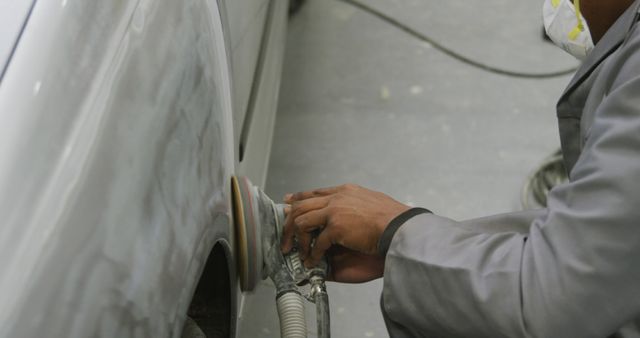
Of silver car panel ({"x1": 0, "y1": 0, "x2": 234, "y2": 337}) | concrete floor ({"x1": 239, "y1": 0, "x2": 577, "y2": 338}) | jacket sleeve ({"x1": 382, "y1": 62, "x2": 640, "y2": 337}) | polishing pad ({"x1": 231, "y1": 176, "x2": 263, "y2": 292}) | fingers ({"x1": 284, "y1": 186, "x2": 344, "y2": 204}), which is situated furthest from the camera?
concrete floor ({"x1": 239, "y1": 0, "x2": 577, "y2": 338})

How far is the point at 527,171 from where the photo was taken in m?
2.19

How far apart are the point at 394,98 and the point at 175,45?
1589 mm

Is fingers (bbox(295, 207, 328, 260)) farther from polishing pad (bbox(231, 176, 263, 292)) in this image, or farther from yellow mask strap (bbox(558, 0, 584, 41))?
yellow mask strap (bbox(558, 0, 584, 41))

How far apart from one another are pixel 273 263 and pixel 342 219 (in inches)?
5.7

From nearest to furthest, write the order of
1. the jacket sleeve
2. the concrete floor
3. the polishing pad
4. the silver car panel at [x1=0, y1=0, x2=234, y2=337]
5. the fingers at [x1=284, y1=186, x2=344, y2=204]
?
the silver car panel at [x1=0, y1=0, x2=234, y2=337], the jacket sleeve, the polishing pad, the fingers at [x1=284, y1=186, x2=344, y2=204], the concrete floor

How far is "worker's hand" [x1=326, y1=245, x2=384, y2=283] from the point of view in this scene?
1288 millimetres

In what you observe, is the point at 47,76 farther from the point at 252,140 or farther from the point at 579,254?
the point at 252,140

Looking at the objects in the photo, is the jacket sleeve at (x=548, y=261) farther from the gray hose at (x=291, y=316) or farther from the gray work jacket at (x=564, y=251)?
the gray hose at (x=291, y=316)

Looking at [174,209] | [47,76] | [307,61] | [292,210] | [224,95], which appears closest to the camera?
[47,76]

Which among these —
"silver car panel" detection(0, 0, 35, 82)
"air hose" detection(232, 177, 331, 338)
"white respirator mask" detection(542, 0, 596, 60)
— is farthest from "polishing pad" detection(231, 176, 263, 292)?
"white respirator mask" detection(542, 0, 596, 60)

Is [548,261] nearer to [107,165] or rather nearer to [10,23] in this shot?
[107,165]

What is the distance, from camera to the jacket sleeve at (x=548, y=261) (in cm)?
87

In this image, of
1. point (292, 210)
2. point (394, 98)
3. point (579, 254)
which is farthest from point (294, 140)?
point (579, 254)

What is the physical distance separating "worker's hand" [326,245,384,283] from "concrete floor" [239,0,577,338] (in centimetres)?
49
